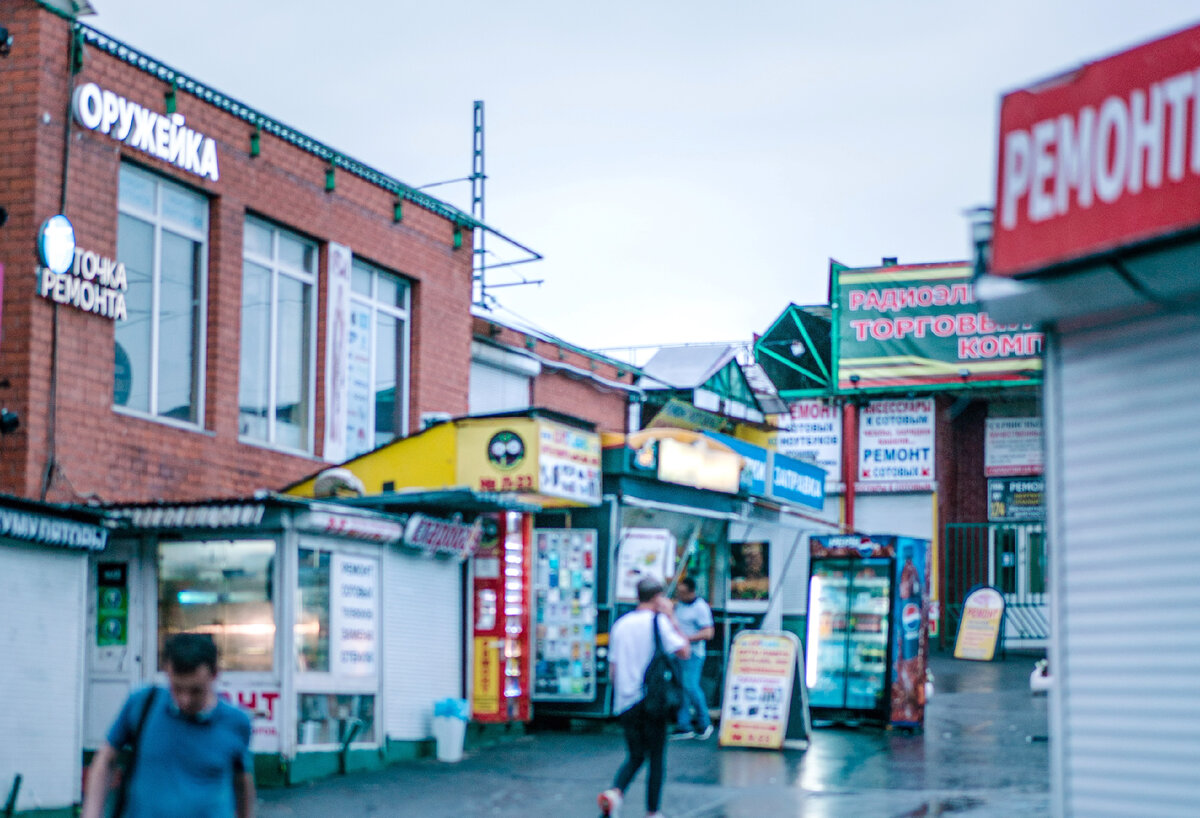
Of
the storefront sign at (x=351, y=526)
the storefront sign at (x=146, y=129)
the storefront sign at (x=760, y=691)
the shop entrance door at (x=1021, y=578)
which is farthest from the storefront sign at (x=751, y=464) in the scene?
the shop entrance door at (x=1021, y=578)

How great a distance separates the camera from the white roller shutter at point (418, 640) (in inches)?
640

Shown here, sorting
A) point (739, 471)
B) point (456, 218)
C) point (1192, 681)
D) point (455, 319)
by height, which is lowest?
point (1192, 681)

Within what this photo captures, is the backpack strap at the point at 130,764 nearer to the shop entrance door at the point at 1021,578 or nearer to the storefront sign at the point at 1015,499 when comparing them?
the shop entrance door at the point at 1021,578

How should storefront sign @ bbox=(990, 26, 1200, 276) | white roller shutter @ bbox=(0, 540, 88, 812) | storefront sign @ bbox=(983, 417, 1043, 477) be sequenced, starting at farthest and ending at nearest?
storefront sign @ bbox=(983, 417, 1043, 477), white roller shutter @ bbox=(0, 540, 88, 812), storefront sign @ bbox=(990, 26, 1200, 276)

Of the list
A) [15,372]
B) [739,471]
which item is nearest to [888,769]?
[739,471]

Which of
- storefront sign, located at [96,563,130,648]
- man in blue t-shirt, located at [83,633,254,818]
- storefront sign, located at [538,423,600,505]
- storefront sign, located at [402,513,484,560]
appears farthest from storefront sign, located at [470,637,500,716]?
man in blue t-shirt, located at [83,633,254,818]

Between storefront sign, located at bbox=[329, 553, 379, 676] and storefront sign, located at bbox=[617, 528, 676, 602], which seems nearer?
storefront sign, located at bbox=[329, 553, 379, 676]

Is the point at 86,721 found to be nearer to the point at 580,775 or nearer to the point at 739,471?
the point at 580,775

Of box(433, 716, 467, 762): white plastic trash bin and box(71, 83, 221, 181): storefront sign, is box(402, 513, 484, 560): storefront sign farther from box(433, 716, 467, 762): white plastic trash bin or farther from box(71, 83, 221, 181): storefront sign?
box(71, 83, 221, 181): storefront sign

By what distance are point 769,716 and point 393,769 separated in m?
4.03

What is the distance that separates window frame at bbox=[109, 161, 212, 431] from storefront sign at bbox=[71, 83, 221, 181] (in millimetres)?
259

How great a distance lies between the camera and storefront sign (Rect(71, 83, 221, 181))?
1562 centimetres

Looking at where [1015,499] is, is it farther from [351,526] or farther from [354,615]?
[351,526]

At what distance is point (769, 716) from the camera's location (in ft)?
55.2
